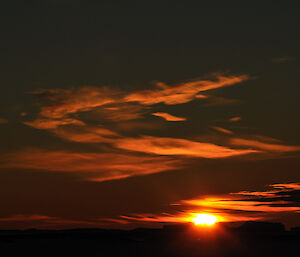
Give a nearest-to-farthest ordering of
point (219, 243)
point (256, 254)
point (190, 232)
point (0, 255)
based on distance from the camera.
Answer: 1. point (0, 255)
2. point (256, 254)
3. point (219, 243)
4. point (190, 232)

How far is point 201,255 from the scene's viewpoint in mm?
45312

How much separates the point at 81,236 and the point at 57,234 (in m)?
2.44

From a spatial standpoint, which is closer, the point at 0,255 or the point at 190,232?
the point at 0,255

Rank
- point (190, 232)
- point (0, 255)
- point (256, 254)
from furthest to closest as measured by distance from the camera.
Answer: point (190, 232)
point (256, 254)
point (0, 255)

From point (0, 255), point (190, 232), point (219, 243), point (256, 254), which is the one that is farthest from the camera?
point (190, 232)

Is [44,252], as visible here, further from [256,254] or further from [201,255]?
[256,254]

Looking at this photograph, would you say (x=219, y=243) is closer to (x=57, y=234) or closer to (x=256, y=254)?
(x=256, y=254)

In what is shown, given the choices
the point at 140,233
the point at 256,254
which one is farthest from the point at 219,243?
the point at 140,233

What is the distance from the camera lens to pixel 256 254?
156ft

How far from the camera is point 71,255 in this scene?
146 ft

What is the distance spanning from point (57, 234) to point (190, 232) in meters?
15.9

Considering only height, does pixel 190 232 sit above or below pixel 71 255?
above

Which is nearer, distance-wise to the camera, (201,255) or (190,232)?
(201,255)

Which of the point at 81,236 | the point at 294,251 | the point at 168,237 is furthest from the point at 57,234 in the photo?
the point at 294,251
